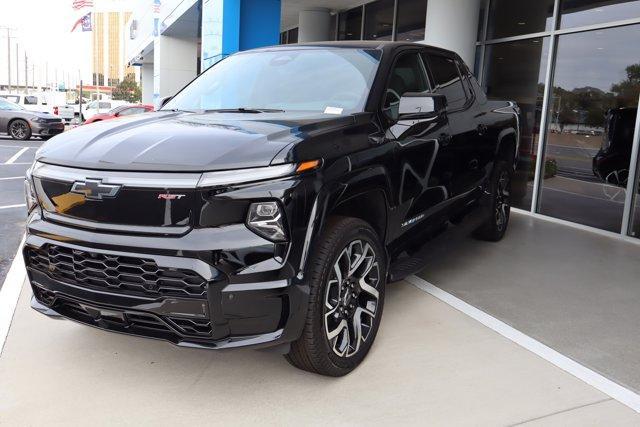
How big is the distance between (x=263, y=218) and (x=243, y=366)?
1096 mm

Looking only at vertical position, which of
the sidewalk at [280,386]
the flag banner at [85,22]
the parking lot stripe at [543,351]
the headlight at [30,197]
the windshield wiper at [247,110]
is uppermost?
the flag banner at [85,22]

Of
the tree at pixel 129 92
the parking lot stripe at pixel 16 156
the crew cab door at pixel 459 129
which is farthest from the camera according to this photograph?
the tree at pixel 129 92

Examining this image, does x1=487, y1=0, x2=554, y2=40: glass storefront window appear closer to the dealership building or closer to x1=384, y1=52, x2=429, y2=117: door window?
the dealership building

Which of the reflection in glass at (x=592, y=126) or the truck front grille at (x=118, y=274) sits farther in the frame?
the reflection in glass at (x=592, y=126)

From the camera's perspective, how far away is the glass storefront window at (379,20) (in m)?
12.7

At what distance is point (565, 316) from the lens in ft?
13.5

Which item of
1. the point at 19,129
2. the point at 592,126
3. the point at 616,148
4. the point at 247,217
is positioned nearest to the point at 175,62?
the point at 19,129

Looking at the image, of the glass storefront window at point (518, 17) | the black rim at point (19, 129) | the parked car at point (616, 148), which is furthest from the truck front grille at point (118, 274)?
the black rim at point (19, 129)

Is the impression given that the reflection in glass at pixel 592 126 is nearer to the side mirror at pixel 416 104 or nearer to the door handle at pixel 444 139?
the door handle at pixel 444 139

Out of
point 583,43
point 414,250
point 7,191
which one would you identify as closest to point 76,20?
point 7,191

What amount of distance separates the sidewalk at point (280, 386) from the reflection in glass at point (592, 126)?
14.6ft

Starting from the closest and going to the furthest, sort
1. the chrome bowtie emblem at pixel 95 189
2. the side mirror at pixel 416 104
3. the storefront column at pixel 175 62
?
1. the chrome bowtie emblem at pixel 95 189
2. the side mirror at pixel 416 104
3. the storefront column at pixel 175 62

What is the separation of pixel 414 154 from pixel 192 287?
5.81 ft

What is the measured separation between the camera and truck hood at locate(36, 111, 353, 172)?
8.71ft
